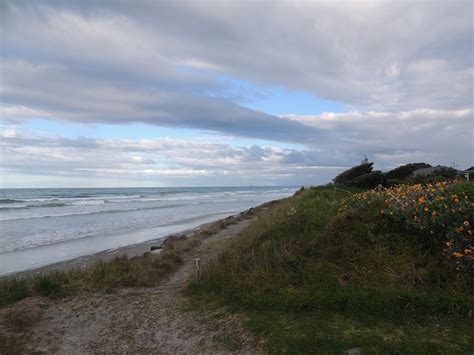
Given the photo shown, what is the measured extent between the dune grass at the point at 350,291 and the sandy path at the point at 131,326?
37 centimetres

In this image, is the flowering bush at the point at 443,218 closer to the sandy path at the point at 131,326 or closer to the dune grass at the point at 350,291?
the dune grass at the point at 350,291

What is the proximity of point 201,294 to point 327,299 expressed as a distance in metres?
2.12

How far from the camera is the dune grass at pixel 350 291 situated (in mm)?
4281

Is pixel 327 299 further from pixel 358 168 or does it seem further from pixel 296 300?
pixel 358 168

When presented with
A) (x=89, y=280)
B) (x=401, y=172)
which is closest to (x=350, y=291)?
(x=89, y=280)

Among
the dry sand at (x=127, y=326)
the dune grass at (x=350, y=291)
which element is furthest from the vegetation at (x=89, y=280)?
the dune grass at (x=350, y=291)

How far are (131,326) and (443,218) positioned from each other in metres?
4.85

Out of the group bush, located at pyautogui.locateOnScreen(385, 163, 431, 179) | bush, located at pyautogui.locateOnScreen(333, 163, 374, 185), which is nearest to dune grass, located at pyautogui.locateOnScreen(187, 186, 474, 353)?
bush, located at pyautogui.locateOnScreen(385, 163, 431, 179)

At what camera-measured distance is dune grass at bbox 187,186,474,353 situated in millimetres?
4281

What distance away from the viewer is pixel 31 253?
13.9 m

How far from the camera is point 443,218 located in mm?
5699

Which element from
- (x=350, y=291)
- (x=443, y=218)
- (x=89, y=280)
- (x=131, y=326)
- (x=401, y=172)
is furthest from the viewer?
(x=401, y=172)

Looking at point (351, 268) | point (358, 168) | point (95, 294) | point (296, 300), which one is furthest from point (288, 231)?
point (358, 168)

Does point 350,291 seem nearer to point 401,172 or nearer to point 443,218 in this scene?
point 443,218
